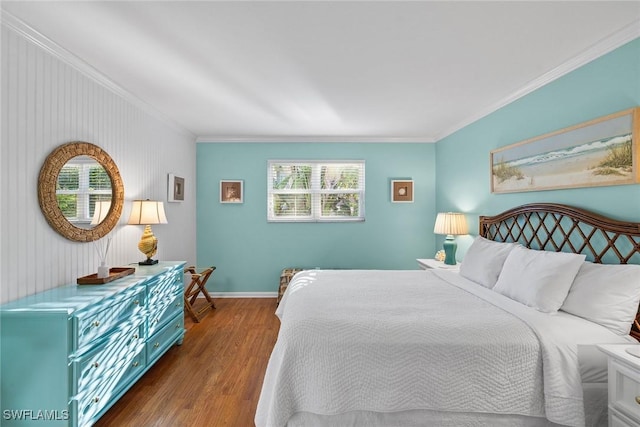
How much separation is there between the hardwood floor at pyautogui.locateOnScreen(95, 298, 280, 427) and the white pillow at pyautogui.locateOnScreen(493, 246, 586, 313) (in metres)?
2.07

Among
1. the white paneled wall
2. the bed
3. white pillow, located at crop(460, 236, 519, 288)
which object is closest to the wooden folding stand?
the white paneled wall

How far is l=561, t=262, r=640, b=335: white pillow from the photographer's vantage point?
1.74 m

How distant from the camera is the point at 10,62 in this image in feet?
6.10

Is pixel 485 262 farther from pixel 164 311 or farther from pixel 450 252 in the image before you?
pixel 164 311

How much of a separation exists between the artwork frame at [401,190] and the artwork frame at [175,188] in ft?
10.4

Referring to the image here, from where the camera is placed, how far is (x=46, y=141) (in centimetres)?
213

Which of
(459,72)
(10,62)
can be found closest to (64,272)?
(10,62)

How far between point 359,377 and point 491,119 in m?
3.15

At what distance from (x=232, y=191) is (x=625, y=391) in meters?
4.58

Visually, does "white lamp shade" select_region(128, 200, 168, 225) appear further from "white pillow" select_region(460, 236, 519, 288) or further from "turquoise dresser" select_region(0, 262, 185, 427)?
"white pillow" select_region(460, 236, 519, 288)

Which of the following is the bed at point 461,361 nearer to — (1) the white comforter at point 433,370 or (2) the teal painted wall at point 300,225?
(1) the white comforter at point 433,370

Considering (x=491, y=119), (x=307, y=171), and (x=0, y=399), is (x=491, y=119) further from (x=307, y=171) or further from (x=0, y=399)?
(x=0, y=399)

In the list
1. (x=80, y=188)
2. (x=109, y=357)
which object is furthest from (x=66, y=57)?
(x=109, y=357)

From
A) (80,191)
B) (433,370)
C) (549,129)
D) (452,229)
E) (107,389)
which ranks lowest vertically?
(107,389)
